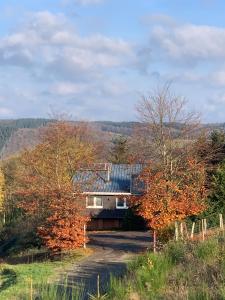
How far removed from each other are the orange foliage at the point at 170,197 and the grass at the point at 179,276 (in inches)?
566

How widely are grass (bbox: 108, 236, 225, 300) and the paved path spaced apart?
5.55 feet

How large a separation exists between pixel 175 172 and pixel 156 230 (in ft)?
14.2

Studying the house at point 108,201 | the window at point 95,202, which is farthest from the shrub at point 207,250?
the window at point 95,202

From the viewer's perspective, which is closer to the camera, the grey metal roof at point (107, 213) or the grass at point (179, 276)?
the grass at point (179, 276)

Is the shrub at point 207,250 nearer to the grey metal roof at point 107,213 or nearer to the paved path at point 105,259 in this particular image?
the paved path at point 105,259

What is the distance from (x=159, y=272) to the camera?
44.5ft

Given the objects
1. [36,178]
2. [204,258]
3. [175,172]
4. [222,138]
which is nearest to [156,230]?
[175,172]

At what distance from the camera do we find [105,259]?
97.0 ft

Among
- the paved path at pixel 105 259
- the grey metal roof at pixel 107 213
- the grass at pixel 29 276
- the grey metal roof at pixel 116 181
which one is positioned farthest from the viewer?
the grey metal roof at pixel 116 181

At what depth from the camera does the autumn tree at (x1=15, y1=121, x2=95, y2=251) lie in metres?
32.5

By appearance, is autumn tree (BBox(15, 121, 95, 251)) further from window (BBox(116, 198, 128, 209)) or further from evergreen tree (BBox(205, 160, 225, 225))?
evergreen tree (BBox(205, 160, 225, 225))

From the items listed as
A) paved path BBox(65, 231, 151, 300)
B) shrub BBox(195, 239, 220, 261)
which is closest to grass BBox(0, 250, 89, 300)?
paved path BBox(65, 231, 151, 300)

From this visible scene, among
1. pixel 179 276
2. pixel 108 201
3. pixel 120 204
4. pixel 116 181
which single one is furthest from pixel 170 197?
pixel 116 181

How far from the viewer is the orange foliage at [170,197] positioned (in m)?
31.1
